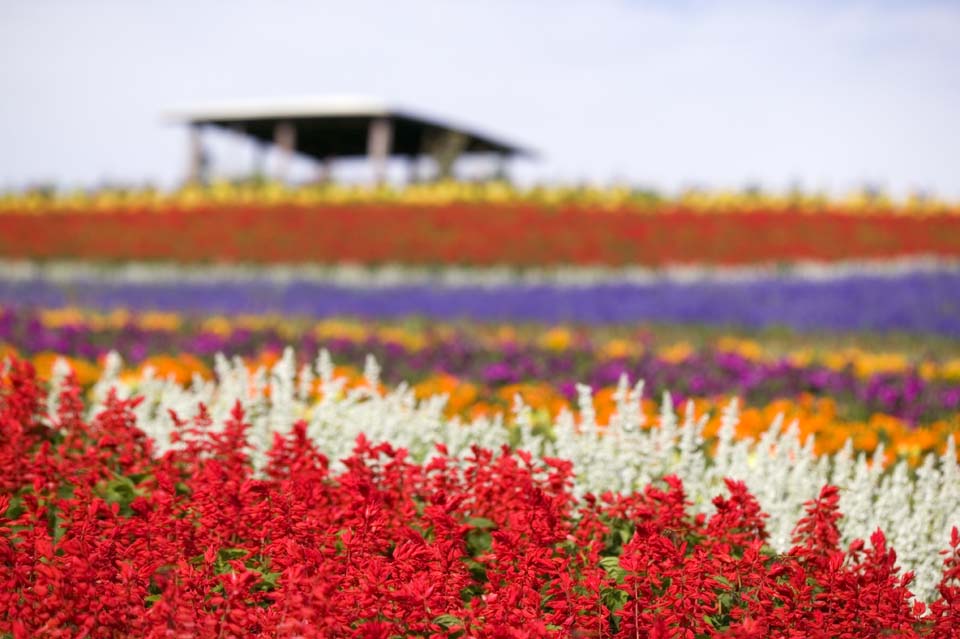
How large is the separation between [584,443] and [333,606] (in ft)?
5.66

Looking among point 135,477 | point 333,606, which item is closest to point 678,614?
point 333,606

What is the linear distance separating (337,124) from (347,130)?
194cm

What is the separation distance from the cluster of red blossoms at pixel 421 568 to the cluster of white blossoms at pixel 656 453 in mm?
→ 360

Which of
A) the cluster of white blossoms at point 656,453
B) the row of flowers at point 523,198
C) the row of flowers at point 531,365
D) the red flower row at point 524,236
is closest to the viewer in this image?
the cluster of white blossoms at point 656,453

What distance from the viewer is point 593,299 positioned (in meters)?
12.3

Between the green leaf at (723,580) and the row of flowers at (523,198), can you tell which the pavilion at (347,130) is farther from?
the green leaf at (723,580)

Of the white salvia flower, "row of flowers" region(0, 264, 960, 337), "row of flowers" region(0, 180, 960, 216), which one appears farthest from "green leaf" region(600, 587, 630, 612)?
"row of flowers" region(0, 180, 960, 216)

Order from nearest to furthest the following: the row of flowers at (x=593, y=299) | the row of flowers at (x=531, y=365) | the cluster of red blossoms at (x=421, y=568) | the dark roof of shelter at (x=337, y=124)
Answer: the cluster of red blossoms at (x=421, y=568) → the row of flowers at (x=531, y=365) → the row of flowers at (x=593, y=299) → the dark roof of shelter at (x=337, y=124)

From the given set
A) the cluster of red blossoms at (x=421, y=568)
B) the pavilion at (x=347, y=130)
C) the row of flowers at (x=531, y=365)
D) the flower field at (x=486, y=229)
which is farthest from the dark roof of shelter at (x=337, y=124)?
the cluster of red blossoms at (x=421, y=568)

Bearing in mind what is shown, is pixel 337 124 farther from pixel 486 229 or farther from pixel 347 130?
pixel 486 229

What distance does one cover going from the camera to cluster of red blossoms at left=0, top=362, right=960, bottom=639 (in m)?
2.43

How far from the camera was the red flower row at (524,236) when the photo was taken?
16.5 m

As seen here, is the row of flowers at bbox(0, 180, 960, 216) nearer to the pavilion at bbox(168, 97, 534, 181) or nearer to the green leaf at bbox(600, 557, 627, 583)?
the pavilion at bbox(168, 97, 534, 181)

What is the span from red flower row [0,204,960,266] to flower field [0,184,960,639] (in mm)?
4991
